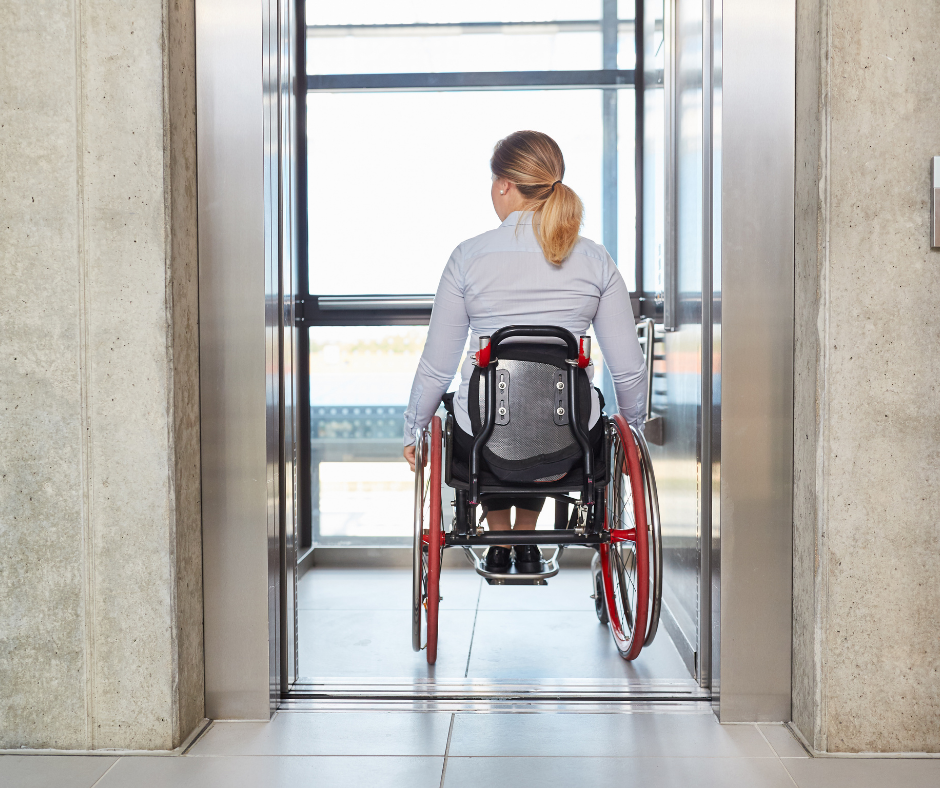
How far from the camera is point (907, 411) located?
200 cm

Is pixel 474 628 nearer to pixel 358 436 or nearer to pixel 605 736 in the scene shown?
pixel 605 736

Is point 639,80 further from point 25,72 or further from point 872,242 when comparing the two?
point 25,72

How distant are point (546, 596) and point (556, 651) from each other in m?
0.64

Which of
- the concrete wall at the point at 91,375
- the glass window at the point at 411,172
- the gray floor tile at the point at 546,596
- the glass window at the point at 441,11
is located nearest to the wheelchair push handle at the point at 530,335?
the concrete wall at the point at 91,375

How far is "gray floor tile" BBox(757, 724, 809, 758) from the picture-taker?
202cm

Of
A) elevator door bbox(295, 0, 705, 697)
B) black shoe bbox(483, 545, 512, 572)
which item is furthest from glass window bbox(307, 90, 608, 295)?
black shoe bbox(483, 545, 512, 572)

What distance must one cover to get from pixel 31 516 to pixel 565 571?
227 cm

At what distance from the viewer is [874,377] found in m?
2.00

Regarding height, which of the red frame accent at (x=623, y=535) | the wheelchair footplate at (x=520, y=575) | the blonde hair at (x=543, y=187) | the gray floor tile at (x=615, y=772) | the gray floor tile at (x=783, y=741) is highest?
the blonde hair at (x=543, y=187)

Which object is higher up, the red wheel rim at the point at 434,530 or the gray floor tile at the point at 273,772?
Result: the red wheel rim at the point at 434,530

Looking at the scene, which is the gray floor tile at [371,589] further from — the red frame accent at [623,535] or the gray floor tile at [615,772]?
the gray floor tile at [615,772]

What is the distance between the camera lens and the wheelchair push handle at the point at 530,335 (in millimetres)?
2102

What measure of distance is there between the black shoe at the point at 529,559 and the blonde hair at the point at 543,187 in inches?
28.7

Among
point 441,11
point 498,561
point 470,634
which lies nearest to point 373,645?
point 470,634
